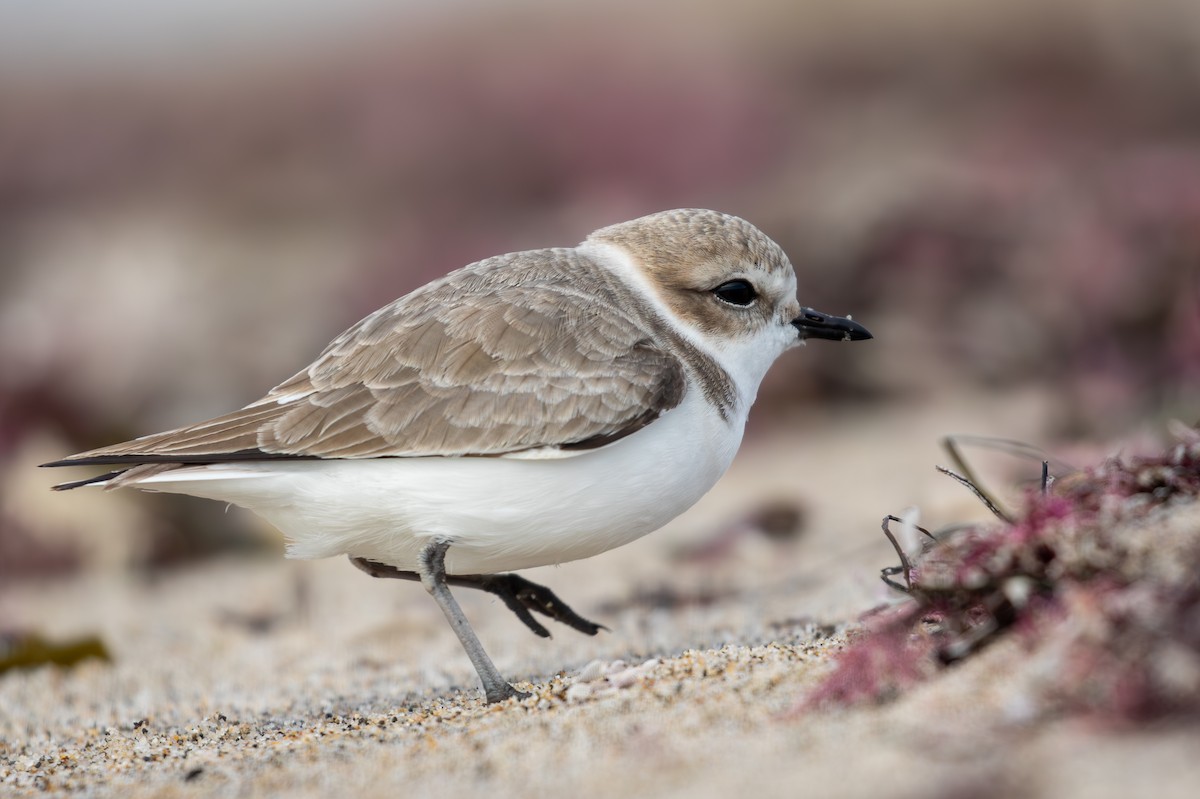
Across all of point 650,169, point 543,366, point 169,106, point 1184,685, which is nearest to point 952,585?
point 1184,685

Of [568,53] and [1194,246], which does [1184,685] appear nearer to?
[1194,246]

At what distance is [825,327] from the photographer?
14.9ft

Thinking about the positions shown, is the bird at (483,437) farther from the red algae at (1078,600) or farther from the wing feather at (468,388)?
the red algae at (1078,600)

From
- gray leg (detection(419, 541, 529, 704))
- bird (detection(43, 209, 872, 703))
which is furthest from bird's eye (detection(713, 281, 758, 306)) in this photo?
gray leg (detection(419, 541, 529, 704))

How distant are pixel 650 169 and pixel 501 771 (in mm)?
9929

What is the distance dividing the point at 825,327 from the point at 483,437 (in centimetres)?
147

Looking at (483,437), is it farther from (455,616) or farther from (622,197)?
(622,197)

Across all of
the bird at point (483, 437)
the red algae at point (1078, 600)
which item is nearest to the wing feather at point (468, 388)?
the bird at point (483, 437)

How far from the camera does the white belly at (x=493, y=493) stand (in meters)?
3.71

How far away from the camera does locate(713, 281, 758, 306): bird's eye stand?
4.31 meters

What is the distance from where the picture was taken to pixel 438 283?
436 centimetres

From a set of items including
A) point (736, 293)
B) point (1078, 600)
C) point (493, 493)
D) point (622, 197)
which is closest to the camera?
point (1078, 600)

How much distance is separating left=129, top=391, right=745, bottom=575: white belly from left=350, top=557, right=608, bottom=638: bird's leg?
1.41 feet

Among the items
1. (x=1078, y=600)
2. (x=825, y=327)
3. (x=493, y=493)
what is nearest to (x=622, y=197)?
(x=825, y=327)
